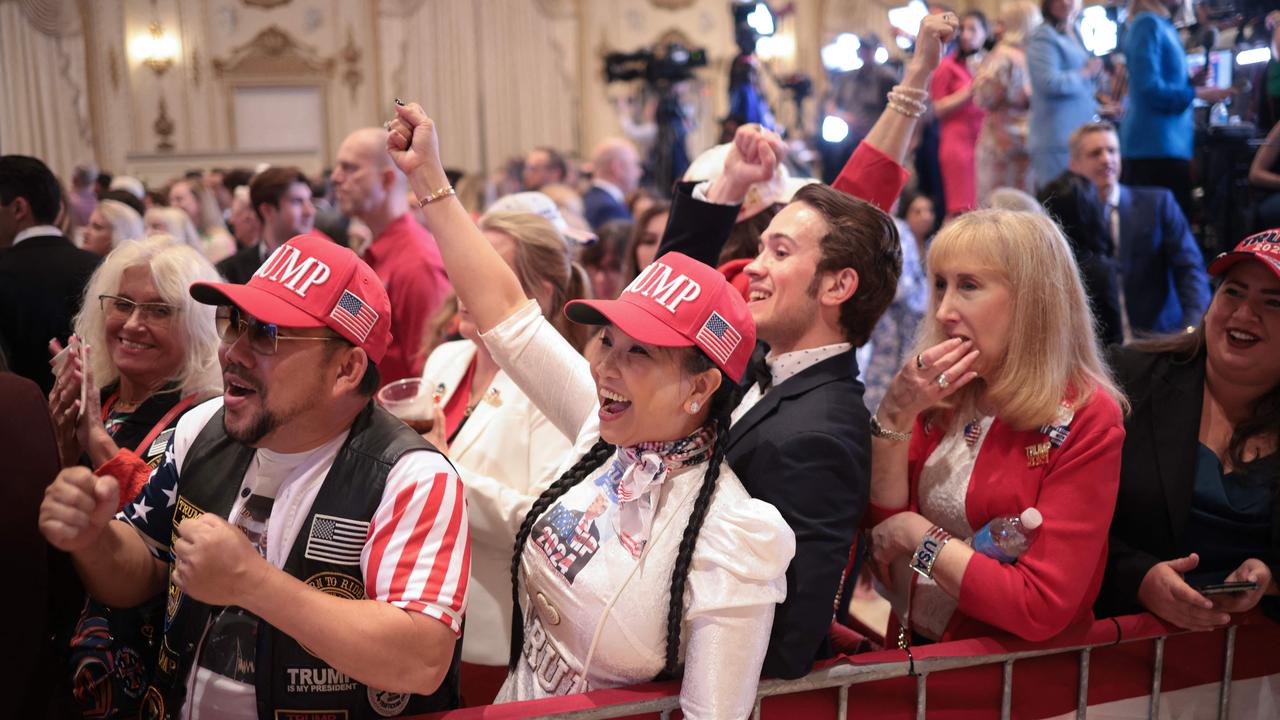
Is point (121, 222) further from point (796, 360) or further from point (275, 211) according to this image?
point (796, 360)

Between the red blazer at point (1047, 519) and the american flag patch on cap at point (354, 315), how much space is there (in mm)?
1071

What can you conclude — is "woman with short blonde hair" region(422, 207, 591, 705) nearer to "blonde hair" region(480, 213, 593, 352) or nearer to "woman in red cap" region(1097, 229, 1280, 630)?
"blonde hair" region(480, 213, 593, 352)

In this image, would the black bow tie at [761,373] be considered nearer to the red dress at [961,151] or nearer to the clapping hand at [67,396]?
the clapping hand at [67,396]

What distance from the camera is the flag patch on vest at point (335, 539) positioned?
1.57 meters

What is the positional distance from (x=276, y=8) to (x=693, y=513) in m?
12.4

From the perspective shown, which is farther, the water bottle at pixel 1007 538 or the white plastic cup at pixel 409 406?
the white plastic cup at pixel 409 406

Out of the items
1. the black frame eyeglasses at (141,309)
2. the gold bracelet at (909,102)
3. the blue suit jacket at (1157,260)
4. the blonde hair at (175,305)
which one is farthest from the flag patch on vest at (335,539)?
the blue suit jacket at (1157,260)

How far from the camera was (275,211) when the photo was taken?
4949mm

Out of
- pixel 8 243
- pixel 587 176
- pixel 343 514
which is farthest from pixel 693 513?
pixel 587 176

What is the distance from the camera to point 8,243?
162 inches

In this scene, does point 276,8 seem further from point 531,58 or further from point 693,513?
point 693,513

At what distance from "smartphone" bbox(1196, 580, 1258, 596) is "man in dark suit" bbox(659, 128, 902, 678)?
0.73 m

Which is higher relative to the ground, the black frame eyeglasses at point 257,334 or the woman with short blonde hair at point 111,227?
the black frame eyeglasses at point 257,334

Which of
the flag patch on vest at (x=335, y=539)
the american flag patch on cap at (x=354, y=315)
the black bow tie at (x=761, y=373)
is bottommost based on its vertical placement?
the flag patch on vest at (x=335, y=539)
